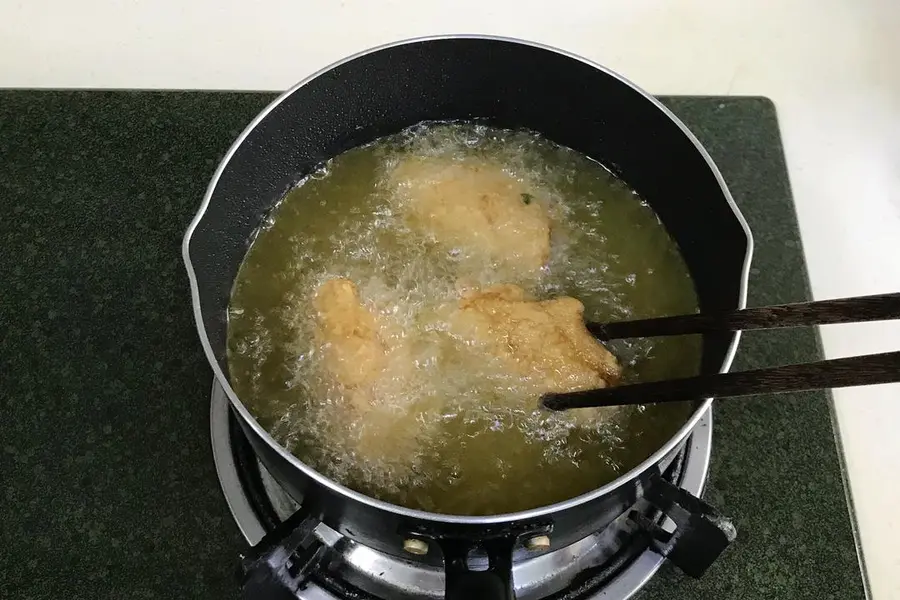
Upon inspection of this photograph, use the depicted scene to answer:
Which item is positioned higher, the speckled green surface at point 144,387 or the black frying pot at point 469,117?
the black frying pot at point 469,117

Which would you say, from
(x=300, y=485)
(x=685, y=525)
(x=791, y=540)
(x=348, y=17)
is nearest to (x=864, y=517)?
(x=791, y=540)

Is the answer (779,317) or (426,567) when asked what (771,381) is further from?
(426,567)

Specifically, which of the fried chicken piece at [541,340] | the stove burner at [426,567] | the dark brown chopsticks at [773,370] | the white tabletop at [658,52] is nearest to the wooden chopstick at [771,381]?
the dark brown chopsticks at [773,370]

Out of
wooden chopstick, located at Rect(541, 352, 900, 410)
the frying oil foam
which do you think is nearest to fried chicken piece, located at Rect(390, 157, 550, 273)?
the frying oil foam

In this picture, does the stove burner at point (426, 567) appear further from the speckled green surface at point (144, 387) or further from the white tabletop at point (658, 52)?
the white tabletop at point (658, 52)

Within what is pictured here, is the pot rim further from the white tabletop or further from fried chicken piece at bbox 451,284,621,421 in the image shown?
the white tabletop

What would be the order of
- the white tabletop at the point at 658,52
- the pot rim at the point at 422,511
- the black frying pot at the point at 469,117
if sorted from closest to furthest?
the pot rim at the point at 422,511, the black frying pot at the point at 469,117, the white tabletop at the point at 658,52

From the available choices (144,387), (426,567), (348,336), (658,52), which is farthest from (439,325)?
(658,52)
